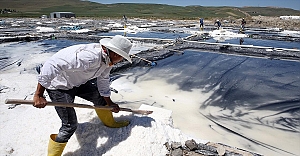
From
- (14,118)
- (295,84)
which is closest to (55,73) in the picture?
(14,118)

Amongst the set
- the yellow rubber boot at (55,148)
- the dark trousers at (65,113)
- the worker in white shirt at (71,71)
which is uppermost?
the worker in white shirt at (71,71)

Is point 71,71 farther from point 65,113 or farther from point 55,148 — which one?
point 55,148

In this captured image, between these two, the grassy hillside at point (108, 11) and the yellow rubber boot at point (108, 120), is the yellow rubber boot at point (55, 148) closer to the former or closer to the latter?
the yellow rubber boot at point (108, 120)

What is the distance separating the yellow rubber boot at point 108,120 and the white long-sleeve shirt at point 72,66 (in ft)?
1.52

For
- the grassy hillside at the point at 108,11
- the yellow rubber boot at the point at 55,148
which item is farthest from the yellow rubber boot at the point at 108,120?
the grassy hillside at the point at 108,11

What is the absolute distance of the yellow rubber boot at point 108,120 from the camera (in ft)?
6.40

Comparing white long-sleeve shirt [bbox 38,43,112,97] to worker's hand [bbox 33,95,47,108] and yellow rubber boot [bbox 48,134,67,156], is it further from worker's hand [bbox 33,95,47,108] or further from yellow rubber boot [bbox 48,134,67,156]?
yellow rubber boot [bbox 48,134,67,156]

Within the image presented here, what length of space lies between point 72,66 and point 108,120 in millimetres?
715

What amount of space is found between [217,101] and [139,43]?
5.60 m

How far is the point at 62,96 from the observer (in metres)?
1.58

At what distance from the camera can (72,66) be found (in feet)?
4.77

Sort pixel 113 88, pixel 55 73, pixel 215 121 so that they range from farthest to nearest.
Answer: pixel 113 88, pixel 215 121, pixel 55 73

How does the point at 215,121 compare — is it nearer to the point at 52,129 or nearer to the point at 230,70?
the point at 52,129

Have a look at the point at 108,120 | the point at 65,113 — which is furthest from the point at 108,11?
the point at 65,113
